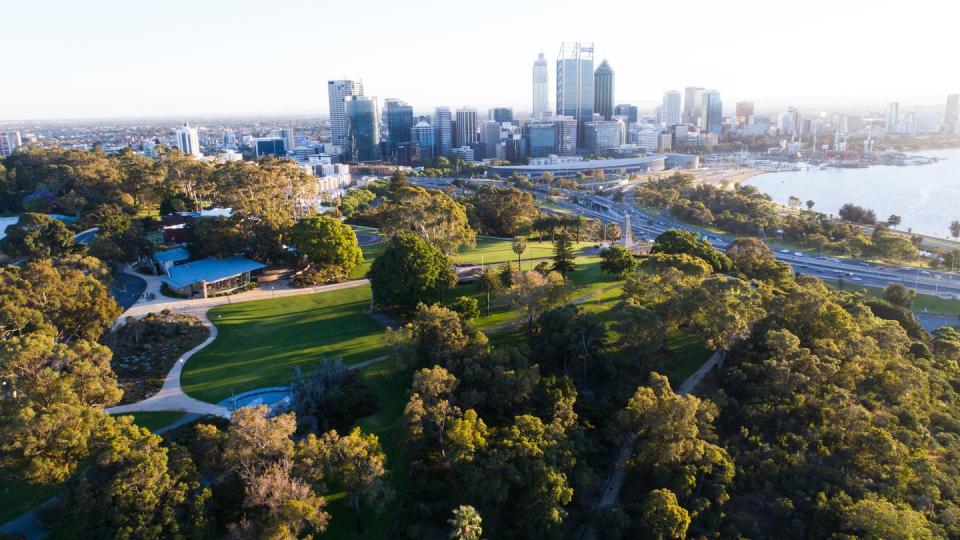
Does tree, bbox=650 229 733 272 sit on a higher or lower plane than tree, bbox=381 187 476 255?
lower

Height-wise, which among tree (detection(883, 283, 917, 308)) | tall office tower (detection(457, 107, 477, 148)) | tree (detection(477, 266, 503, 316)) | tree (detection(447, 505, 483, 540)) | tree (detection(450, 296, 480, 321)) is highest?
tall office tower (detection(457, 107, 477, 148))

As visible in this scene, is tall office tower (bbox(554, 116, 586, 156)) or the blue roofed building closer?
the blue roofed building

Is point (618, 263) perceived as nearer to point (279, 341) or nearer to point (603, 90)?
point (279, 341)

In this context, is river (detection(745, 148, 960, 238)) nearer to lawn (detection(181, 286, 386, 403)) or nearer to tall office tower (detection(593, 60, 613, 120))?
tall office tower (detection(593, 60, 613, 120))

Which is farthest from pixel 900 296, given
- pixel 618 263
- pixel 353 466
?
pixel 353 466

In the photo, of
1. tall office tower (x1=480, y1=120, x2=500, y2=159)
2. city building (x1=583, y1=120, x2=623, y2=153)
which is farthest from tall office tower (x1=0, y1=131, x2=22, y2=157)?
city building (x1=583, y1=120, x2=623, y2=153)

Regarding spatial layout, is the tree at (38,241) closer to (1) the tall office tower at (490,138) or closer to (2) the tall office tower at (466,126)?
(1) the tall office tower at (490,138)
